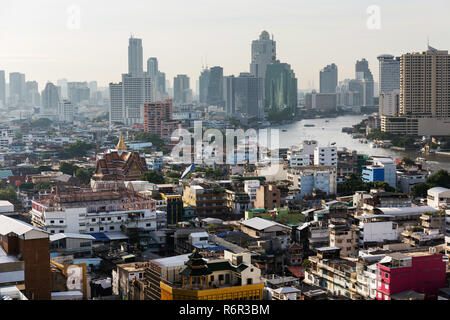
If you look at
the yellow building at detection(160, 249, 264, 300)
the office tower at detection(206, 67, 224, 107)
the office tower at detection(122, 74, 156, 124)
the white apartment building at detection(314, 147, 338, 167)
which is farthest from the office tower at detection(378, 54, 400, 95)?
the yellow building at detection(160, 249, 264, 300)

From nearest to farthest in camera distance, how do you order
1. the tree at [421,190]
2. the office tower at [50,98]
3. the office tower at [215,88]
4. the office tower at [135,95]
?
the tree at [421,190] < the office tower at [135,95] < the office tower at [50,98] < the office tower at [215,88]

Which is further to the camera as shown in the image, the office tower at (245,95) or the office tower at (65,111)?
the office tower at (245,95)

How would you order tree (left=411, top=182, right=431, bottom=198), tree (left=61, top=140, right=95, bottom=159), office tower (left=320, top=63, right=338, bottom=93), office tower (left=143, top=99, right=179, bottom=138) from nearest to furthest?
1. tree (left=411, top=182, right=431, bottom=198)
2. tree (left=61, top=140, right=95, bottom=159)
3. office tower (left=143, top=99, right=179, bottom=138)
4. office tower (left=320, top=63, right=338, bottom=93)

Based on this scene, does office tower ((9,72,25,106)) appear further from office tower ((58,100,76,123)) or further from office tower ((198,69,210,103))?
office tower ((198,69,210,103))

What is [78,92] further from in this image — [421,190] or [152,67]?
[421,190]

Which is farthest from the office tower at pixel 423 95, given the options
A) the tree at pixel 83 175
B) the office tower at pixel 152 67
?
the office tower at pixel 152 67

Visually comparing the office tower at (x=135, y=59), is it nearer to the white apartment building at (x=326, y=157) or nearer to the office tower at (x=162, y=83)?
the office tower at (x=162, y=83)
